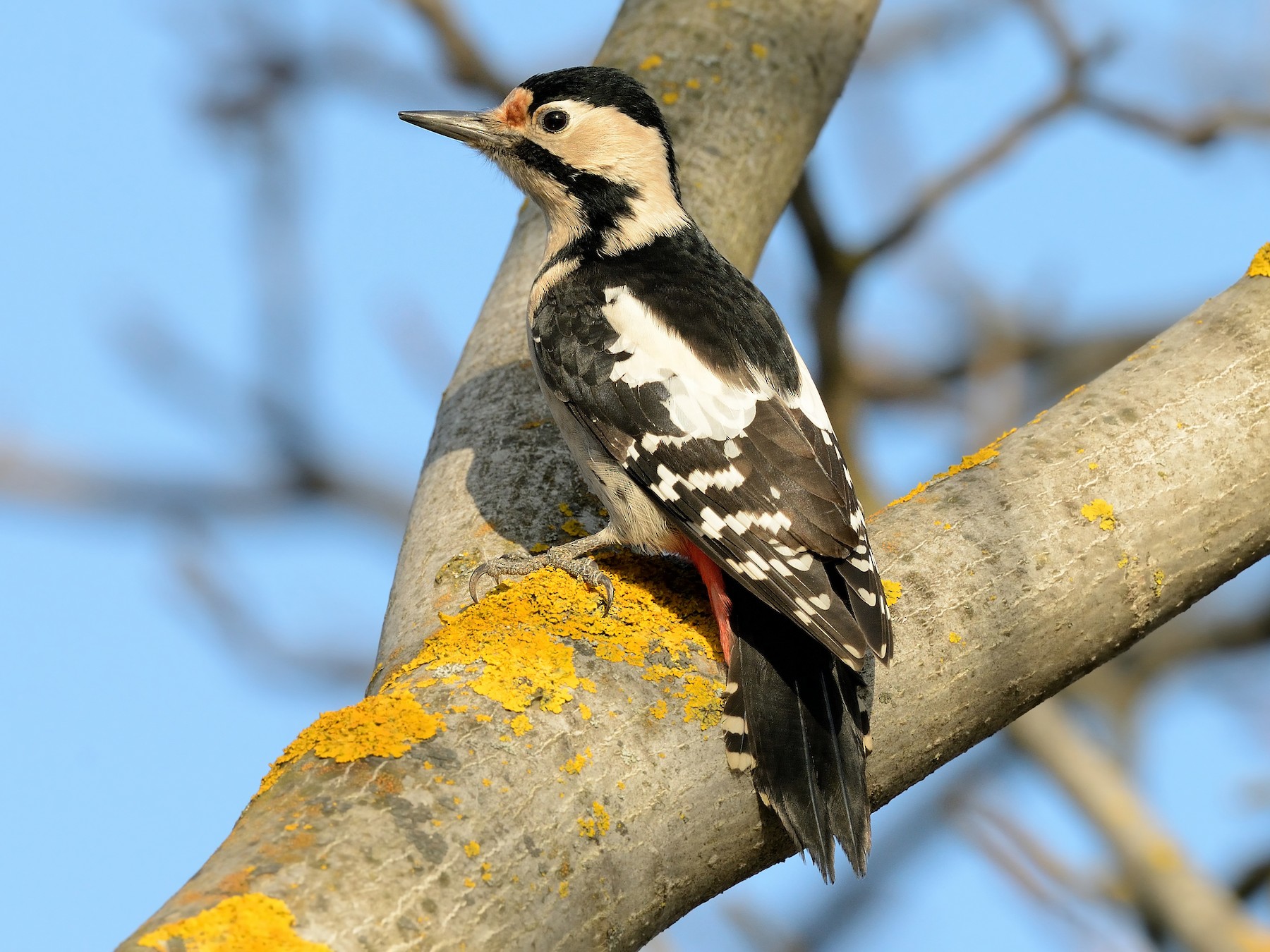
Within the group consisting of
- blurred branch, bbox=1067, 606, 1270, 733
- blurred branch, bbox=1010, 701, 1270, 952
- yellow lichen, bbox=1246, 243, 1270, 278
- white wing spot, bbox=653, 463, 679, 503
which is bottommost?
blurred branch, bbox=1067, 606, 1270, 733

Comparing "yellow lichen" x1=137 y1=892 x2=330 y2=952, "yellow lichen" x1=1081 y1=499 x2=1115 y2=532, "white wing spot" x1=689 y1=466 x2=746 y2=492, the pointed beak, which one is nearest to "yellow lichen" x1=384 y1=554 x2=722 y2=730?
"white wing spot" x1=689 y1=466 x2=746 y2=492

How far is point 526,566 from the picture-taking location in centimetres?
302

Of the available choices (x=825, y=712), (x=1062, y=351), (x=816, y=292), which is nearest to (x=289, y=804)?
(x=825, y=712)

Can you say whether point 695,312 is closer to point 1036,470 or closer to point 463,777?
point 1036,470

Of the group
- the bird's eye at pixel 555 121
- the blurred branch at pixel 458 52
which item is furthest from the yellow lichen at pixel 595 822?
the blurred branch at pixel 458 52

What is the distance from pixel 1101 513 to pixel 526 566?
1.26 metres

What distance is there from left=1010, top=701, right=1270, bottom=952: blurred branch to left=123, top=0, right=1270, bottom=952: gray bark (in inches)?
105

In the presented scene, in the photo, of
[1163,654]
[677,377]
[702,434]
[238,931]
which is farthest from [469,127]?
[1163,654]

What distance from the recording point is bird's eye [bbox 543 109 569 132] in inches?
157

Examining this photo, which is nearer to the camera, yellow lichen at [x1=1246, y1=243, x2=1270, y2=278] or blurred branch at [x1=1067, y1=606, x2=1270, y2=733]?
yellow lichen at [x1=1246, y1=243, x2=1270, y2=278]

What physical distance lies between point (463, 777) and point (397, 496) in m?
6.40

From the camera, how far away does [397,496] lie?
8.38 m

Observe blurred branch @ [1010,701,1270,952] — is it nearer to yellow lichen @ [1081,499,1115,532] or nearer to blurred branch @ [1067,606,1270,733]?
blurred branch @ [1067,606,1270,733]

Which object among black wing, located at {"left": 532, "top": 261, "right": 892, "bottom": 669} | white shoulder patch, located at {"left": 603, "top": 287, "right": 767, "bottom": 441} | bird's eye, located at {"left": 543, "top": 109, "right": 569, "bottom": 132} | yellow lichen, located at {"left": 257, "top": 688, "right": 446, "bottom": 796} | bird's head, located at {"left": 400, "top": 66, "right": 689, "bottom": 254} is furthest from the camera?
bird's eye, located at {"left": 543, "top": 109, "right": 569, "bottom": 132}
